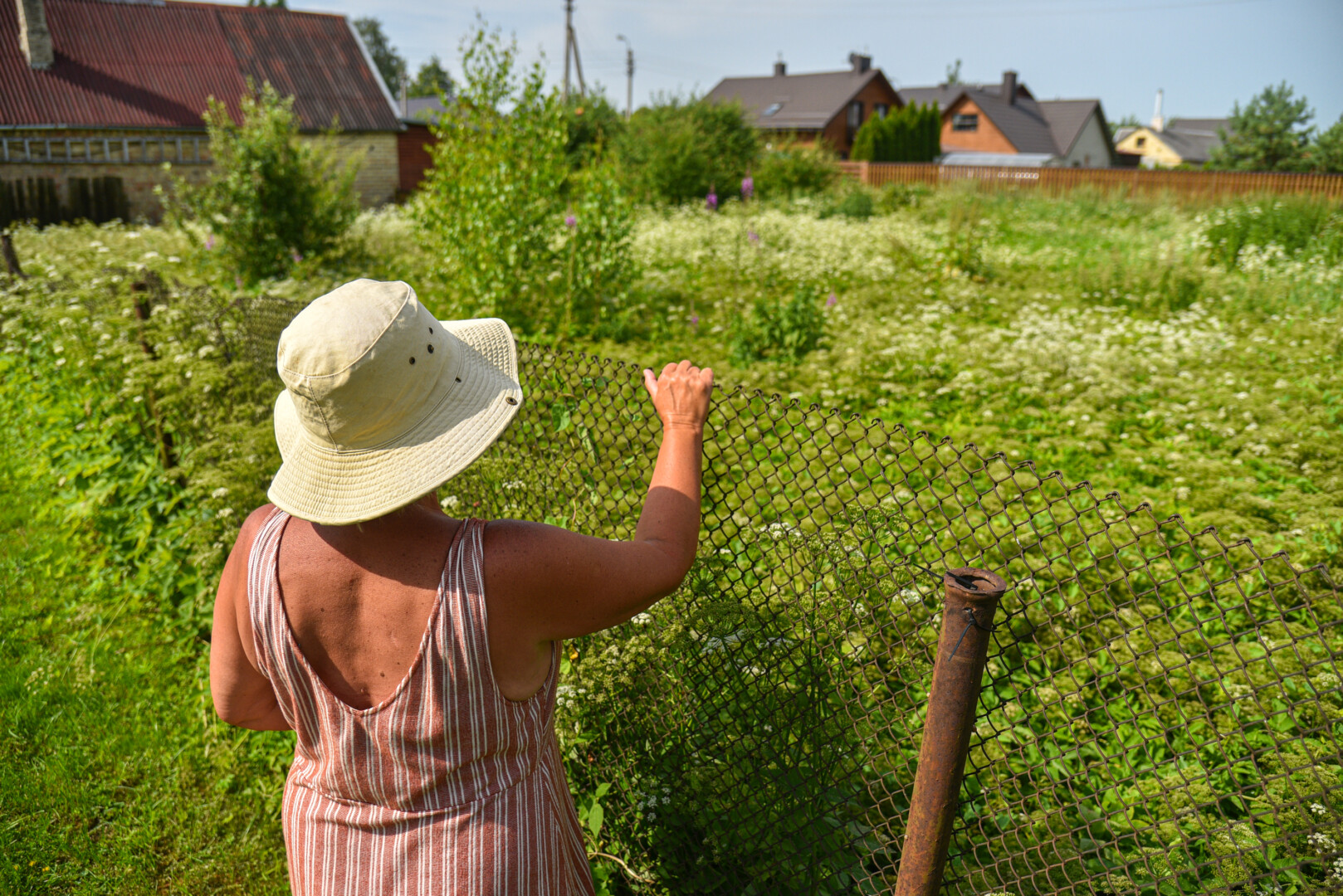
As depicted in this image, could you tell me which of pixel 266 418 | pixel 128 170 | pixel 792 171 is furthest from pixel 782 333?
pixel 128 170

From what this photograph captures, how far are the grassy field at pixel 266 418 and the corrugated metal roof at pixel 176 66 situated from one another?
15286 mm

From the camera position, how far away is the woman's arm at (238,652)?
138cm

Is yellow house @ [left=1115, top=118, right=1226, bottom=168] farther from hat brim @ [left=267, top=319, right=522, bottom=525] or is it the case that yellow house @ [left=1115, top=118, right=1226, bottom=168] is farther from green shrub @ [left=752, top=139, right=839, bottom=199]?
hat brim @ [left=267, top=319, right=522, bottom=525]

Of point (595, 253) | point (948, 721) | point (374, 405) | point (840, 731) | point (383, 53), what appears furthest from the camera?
point (383, 53)

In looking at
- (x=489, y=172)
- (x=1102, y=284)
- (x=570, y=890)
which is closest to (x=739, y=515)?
(x=570, y=890)

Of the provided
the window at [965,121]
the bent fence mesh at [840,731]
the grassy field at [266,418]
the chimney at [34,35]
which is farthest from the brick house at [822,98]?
the bent fence mesh at [840,731]

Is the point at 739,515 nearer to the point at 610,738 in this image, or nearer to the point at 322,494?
the point at 610,738

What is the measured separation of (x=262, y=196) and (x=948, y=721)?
10157 mm

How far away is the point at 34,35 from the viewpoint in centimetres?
2267

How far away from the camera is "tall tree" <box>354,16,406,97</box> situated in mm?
90500

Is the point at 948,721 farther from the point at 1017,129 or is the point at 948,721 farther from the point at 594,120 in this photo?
the point at 1017,129

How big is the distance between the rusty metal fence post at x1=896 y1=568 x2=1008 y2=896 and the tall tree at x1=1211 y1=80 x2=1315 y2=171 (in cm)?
5457

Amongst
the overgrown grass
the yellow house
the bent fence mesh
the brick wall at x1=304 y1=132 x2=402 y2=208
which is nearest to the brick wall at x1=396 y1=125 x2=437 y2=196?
the brick wall at x1=304 y1=132 x2=402 y2=208

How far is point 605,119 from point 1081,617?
80.4 feet
